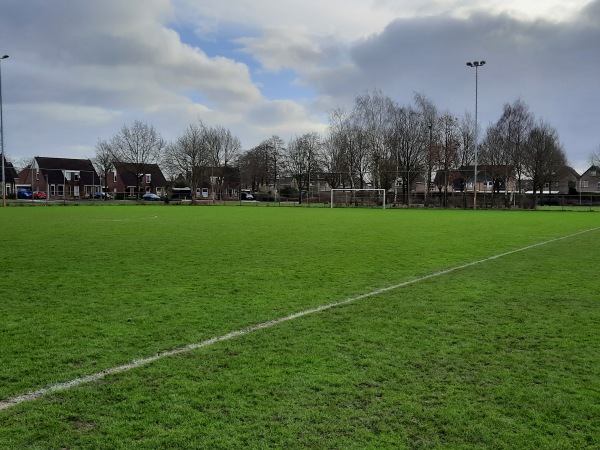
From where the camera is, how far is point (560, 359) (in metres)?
5.17

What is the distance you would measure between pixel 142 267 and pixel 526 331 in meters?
8.22

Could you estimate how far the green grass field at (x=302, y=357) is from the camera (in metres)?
3.62

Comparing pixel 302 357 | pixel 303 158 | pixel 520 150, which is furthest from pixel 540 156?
pixel 302 357

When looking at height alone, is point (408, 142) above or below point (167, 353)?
above

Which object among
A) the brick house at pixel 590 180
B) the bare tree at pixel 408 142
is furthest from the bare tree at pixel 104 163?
the brick house at pixel 590 180

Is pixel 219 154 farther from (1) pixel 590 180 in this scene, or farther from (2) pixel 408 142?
(1) pixel 590 180

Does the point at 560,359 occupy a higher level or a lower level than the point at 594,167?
lower

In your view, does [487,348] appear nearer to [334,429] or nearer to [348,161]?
[334,429]

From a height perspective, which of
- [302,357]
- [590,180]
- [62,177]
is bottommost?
[302,357]

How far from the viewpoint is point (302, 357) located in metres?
5.20

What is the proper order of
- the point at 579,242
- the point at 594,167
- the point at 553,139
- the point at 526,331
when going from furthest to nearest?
the point at 594,167 < the point at 553,139 < the point at 579,242 < the point at 526,331

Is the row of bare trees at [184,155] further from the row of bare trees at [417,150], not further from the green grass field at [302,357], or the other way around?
the green grass field at [302,357]

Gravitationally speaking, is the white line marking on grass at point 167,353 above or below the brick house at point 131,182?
below

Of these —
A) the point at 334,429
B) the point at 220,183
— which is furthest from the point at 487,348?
the point at 220,183
